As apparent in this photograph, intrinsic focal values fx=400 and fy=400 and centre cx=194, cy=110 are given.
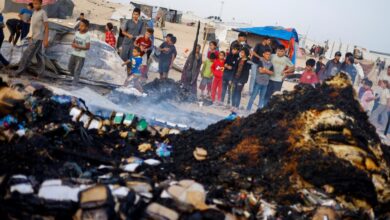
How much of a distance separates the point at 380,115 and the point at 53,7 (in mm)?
19247

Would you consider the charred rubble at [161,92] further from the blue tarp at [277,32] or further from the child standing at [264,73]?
the blue tarp at [277,32]


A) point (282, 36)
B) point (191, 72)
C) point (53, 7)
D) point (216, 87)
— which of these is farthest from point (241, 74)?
point (53, 7)

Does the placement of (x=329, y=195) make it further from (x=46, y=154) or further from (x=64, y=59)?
(x=64, y=59)

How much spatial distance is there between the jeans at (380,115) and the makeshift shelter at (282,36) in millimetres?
4222

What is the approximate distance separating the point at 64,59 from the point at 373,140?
23.5 feet

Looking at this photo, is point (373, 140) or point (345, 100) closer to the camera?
point (373, 140)

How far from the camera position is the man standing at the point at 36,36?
8.41 metres

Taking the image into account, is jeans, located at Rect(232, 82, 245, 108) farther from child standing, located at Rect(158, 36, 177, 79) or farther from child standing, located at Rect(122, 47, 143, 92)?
child standing, located at Rect(122, 47, 143, 92)

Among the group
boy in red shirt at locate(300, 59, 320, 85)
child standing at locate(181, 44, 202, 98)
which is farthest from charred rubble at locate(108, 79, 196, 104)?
boy in red shirt at locate(300, 59, 320, 85)

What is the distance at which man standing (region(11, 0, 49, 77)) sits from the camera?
8406 mm

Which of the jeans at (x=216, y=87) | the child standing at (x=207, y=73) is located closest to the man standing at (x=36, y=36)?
the child standing at (x=207, y=73)

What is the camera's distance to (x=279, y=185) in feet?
14.0

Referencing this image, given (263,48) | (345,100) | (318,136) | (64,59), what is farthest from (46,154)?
Result: (263,48)

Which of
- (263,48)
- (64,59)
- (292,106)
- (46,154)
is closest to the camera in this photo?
(46,154)
